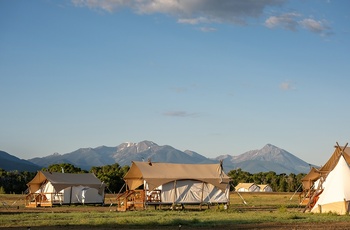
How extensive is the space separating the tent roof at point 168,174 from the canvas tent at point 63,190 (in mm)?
6868

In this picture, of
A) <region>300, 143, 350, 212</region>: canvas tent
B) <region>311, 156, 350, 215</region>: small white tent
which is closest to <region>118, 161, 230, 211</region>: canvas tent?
<region>300, 143, 350, 212</region>: canvas tent

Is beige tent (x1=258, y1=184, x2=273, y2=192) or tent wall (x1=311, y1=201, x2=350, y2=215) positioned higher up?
beige tent (x1=258, y1=184, x2=273, y2=192)

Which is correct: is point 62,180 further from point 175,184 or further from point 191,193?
point 191,193

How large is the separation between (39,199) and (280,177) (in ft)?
266

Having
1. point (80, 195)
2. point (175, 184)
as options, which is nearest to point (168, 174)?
point (175, 184)

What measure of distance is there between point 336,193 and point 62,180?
1098 inches

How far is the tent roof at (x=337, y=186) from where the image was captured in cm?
3853

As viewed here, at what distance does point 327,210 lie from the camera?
39281mm

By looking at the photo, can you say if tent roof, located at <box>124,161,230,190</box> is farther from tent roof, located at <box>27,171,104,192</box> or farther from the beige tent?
the beige tent

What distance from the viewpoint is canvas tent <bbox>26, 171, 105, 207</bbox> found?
5650 centimetres

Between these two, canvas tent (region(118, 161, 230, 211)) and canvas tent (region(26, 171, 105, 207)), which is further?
canvas tent (region(26, 171, 105, 207))

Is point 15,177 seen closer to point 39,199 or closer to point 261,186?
point 39,199

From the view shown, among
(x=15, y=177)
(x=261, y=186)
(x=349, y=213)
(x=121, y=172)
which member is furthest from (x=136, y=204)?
(x=261, y=186)

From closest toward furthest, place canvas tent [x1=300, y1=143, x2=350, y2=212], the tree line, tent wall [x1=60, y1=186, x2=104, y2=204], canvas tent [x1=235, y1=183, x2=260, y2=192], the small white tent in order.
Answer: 1. the small white tent
2. canvas tent [x1=300, y1=143, x2=350, y2=212]
3. tent wall [x1=60, y1=186, x2=104, y2=204]
4. the tree line
5. canvas tent [x1=235, y1=183, x2=260, y2=192]
